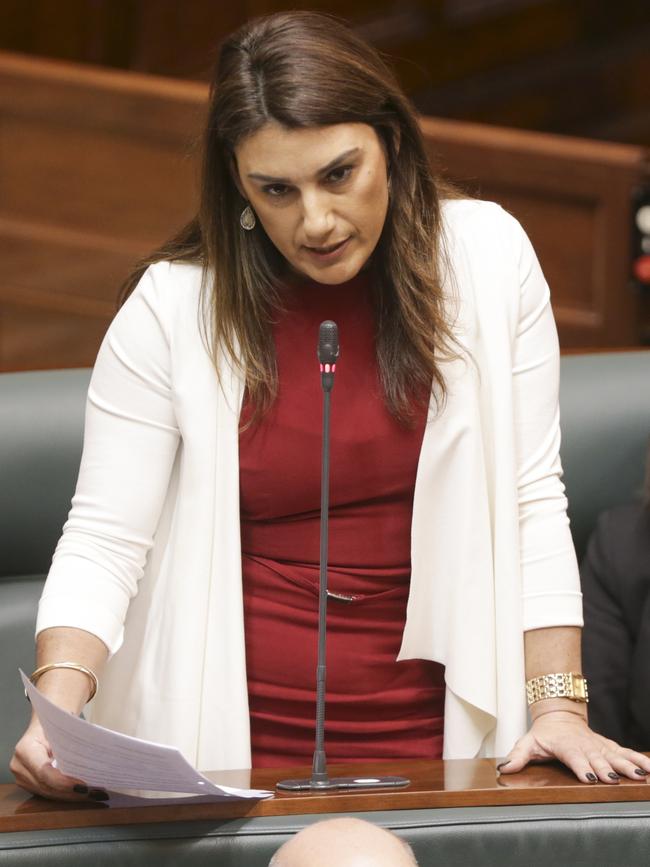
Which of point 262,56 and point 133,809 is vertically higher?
point 262,56

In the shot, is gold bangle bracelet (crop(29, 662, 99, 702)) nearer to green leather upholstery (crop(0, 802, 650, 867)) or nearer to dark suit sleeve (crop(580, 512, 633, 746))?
green leather upholstery (crop(0, 802, 650, 867))

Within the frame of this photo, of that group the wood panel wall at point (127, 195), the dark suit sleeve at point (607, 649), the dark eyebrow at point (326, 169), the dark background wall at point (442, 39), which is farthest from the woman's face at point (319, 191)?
the dark background wall at point (442, 39)

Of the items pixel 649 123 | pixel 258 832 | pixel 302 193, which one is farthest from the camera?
pixel 649 123

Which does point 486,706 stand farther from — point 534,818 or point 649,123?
point 649,123

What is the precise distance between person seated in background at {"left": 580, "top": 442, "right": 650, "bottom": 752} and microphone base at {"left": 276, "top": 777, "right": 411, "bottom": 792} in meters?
0.69

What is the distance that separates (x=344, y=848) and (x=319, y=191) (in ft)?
2.07

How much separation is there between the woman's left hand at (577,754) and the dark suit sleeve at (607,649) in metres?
0.52

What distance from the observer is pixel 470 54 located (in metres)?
4.62

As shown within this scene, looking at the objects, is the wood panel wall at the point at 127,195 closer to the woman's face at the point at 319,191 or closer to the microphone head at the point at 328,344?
the woman's face at the point at 319,191

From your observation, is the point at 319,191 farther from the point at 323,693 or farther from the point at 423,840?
the point at 423,840

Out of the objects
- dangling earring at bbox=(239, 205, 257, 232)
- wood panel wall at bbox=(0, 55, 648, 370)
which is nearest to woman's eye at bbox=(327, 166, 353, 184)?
dangling earring at bbox=(239, 205, 257, 232)

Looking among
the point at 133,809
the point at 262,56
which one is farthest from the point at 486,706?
the point at 262,56

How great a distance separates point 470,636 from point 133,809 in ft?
1.37

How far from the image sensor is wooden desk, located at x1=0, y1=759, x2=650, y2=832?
1119 mm
